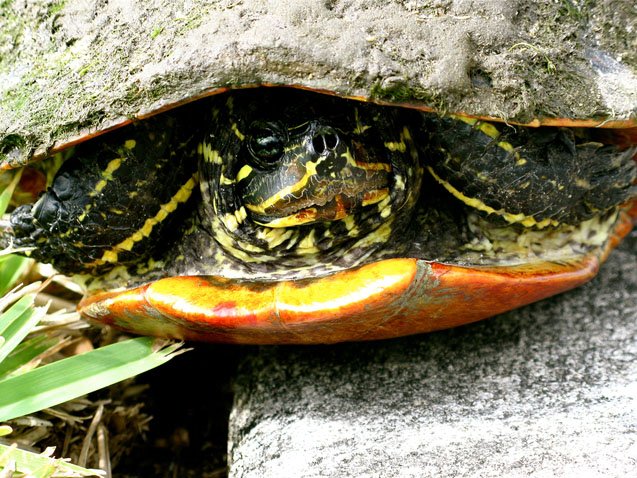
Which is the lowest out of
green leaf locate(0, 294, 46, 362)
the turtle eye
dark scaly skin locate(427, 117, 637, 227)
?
dark scaly skin locate(427, 117, 637, 227)

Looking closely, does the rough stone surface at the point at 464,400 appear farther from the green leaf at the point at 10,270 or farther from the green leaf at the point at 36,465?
the green leaf at the point at 10,270

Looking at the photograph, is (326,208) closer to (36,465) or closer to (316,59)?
(316,59)

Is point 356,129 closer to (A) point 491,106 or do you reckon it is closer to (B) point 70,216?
(A) point 491,106

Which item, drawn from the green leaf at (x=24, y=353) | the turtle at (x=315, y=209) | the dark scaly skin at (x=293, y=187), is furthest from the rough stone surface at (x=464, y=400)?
the green leaf at (x=24, y=353)

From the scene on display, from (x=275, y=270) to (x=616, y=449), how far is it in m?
1.00

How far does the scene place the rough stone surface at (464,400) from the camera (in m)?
1.53

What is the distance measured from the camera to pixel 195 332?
1.90 metres

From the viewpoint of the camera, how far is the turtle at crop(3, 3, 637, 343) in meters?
1.70

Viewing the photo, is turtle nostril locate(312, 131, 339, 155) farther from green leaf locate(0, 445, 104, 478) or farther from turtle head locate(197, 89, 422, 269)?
green leaf locate(0, 445, 104, 478)

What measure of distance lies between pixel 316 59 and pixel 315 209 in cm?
42

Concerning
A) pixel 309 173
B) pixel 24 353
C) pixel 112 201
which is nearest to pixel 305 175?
pixel 309 173

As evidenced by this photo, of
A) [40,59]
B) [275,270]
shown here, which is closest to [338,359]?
[275,270]

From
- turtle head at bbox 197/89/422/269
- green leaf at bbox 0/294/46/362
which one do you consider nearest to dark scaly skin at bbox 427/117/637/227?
turtle head at bbox 197/89/422/269

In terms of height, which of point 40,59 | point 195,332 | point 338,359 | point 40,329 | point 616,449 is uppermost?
point 40,59
